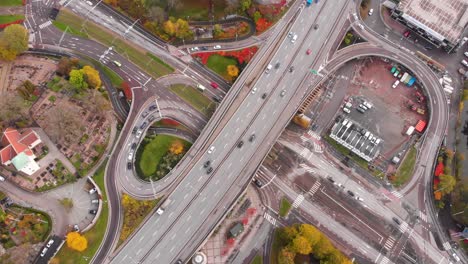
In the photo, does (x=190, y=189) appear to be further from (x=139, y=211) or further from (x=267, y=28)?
(x=267, y=28)

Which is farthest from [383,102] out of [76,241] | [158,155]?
[76,241]

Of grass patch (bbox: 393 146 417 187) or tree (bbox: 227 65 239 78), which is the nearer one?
grass patch (bbox: 393 146 417 187)

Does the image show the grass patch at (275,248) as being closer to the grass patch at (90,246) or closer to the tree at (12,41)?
the grass patch at (90,246)

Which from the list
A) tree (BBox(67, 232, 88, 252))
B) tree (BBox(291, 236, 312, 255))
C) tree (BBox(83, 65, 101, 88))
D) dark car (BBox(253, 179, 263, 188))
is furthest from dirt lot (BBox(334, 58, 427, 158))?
tree (BBox(67, 232, 88, 252))

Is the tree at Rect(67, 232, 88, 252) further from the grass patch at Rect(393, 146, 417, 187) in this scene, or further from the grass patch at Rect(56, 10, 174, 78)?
the grass patch at Rect(393, 146, 417, 187)

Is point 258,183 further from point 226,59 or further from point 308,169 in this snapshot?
point 226,59

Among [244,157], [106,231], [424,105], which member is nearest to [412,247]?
[424,105]

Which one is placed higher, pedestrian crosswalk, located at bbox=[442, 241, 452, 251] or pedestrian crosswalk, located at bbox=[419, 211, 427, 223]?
pedestrian crosswalk, located at bbox=[419, 211, 427, 223]
